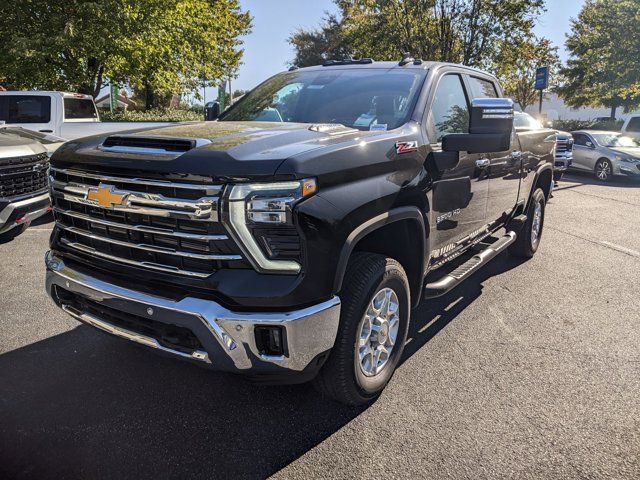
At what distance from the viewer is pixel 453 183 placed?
138 inches

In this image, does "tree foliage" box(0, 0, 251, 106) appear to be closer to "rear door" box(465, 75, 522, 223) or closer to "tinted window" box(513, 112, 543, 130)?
"tinted window" box(513, 112, 543, 130)

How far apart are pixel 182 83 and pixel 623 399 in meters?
19.6

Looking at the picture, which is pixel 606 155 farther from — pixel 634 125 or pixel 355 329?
pixel 355 329

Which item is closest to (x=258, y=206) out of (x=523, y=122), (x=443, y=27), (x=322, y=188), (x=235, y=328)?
(x=322, y=188)

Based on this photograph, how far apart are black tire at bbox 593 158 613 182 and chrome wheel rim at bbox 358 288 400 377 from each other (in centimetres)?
1432

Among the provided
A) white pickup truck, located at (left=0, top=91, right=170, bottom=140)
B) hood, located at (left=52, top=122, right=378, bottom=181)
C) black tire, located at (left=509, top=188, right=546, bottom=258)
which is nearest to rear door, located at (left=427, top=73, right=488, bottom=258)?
hood, located at (left=52, top=122, right=378, bottom=181)

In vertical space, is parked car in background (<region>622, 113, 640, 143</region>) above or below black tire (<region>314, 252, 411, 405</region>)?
above

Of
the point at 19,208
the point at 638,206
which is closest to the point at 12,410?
the point at 19,208

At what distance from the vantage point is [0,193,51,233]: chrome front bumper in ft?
17.9

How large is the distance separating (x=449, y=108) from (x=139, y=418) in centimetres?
296

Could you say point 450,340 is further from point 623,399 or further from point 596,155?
point 596,155

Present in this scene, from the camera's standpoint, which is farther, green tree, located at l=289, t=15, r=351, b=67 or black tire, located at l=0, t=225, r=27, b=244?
green tree, located at l=289, t=15, r=351, b=67

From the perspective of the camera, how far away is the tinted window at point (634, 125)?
16422 mm

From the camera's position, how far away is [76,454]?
96.5 inches
